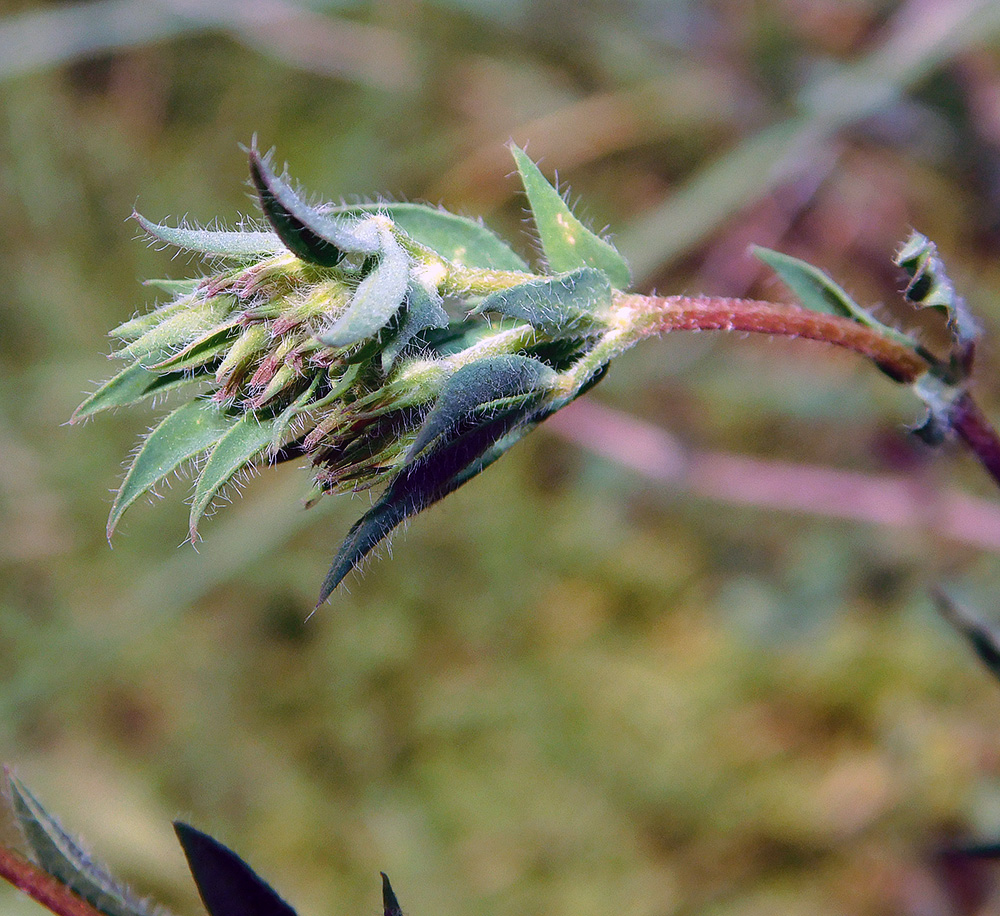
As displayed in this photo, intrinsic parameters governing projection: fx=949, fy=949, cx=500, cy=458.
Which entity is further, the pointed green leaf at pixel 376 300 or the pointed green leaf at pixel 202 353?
the pointed green leaf at pixel 202 353

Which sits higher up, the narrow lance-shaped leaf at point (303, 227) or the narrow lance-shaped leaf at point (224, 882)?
the narrow lance-shaped leaf at point (303, 227)

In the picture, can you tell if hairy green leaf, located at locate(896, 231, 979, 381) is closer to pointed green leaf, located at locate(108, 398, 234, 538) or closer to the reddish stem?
the reddish stem

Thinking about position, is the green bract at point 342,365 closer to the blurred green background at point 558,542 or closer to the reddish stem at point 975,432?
the reddish stem at point 975,432

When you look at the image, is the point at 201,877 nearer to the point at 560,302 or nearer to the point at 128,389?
the point at 128,389

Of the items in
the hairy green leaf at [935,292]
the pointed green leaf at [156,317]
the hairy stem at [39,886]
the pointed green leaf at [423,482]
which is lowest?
the hairy stem at [39,886]

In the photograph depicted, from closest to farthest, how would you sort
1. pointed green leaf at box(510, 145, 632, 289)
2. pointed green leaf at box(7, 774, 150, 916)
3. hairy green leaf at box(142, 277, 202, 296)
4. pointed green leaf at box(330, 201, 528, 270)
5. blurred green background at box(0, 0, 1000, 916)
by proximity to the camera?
pointed green leaf at box(7, 774, 150, 916), hairy green leaf at box(142, 277, 202, 296), pointed green leaf at box(510, 145, 632, 289), pointed green leaf at box(330, 201, 528, 270), blurred green background at box(0, 0, 1000, 916)

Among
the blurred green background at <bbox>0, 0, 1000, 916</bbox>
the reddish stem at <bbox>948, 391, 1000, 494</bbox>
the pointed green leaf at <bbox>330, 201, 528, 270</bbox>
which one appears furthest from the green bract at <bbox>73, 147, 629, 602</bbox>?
the blurred green background at <bbox>0, 0, 1000, 916</bbox>

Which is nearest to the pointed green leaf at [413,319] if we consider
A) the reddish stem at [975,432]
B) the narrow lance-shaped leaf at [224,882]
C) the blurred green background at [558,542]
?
the narrow lance-shaped leaf at [224,882]
